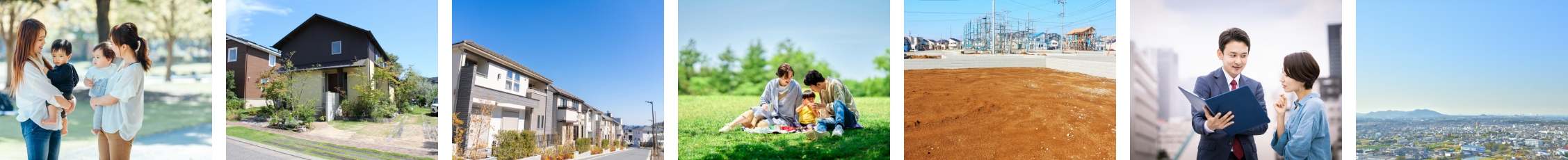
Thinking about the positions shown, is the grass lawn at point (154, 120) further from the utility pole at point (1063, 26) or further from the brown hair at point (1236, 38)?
the brown hair at point (1236, 38)

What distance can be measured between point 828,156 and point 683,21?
122 cm

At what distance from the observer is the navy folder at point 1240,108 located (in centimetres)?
457

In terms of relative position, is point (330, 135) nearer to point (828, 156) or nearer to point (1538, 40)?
point (828, 156)

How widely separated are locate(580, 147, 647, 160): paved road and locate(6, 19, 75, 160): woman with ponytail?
3.23m

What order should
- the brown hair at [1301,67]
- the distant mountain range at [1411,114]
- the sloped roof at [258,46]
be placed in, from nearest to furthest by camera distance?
A: the brown hair at [1301,67] < the distant mountain range at [1411,114] < the sloped roof at [258,46]

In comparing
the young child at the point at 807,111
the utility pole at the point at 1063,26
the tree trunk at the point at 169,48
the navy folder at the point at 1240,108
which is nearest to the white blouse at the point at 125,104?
the tree trunk at the point at 169,48

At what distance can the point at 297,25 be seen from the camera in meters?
4.93

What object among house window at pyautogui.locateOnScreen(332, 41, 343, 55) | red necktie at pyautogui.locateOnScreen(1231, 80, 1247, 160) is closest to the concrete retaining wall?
red necktie at pyautogui.locateOnScreen(1231, 80, 1247, 160)

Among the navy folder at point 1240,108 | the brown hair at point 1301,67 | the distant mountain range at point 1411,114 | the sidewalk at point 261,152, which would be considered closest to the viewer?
the navy folder at point 1240,108

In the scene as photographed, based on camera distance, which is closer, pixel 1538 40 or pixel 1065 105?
pixel 1538 40

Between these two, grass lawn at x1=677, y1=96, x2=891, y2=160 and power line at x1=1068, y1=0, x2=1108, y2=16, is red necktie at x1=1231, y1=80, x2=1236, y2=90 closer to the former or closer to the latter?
power line at x1=1068, y1=0, x2=1108, y2=16

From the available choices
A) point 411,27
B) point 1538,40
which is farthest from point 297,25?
point 1538,40

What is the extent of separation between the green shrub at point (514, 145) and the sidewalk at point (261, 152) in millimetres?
1212

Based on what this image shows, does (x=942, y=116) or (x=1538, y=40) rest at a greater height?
(x=1538, y=40)
